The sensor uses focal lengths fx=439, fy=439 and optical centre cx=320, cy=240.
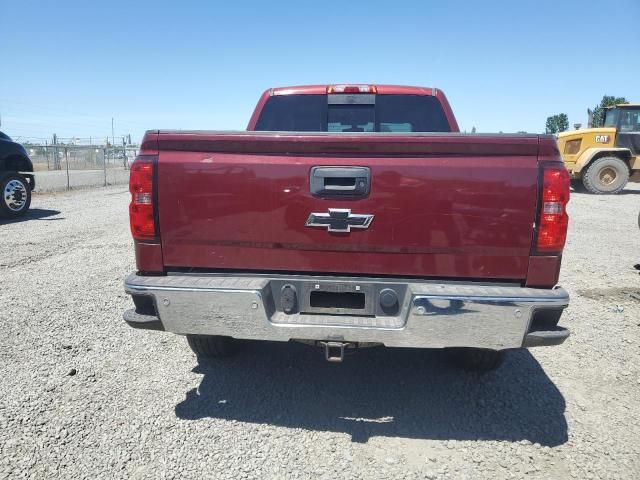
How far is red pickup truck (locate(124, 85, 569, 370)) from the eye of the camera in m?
2.29

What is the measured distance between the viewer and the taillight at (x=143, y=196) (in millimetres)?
2475

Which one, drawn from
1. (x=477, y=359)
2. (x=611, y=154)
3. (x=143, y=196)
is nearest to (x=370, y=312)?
(x=477, y=359)

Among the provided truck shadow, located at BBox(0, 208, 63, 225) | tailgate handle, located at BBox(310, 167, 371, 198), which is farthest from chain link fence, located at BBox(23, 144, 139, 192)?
tailgate handle, located at BBox(310, 167, 371, 198)

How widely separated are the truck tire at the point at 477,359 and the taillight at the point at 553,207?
1060mm

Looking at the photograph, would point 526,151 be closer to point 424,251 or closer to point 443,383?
point 424,251

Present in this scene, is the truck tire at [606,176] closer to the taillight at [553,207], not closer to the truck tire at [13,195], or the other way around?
the taillight at [553,207]

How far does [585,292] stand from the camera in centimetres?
532

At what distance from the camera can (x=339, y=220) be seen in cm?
240

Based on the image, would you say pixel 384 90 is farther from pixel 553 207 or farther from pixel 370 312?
pixel 370 312

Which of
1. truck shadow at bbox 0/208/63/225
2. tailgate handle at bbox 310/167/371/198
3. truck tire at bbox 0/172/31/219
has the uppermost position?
tailgate handle at bbox 310/167/371/198

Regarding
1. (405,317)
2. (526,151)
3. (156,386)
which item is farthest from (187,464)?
(526,151)

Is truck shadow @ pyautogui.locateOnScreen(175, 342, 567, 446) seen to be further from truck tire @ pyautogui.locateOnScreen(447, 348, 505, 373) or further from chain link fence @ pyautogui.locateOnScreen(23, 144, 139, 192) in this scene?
chain link fence @ pyautogui.locateOnScreen(23, 144, 139, 192)

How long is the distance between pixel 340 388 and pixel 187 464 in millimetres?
1172

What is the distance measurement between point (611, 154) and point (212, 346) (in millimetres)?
16887
